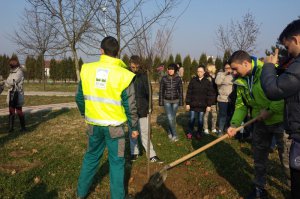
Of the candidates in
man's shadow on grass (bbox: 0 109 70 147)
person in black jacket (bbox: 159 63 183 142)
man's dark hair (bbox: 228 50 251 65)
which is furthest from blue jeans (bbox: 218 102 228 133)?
man's shadow on grass (bbox: 0 109 70 147)

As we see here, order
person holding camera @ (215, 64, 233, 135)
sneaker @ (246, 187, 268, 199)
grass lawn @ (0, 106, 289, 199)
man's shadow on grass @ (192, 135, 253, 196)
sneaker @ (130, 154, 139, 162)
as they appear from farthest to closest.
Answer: person holding camera @ (215, 64, 233, 135) → sneaker @ (130, 154, 139, 162) → man's shadow on grass @ (192, 135, 253, 196) → grass lawn @ (0, 106, 289, 199) → sneaker @ (246, 187, 268, 199)

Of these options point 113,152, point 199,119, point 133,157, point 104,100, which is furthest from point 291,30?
point 199,119

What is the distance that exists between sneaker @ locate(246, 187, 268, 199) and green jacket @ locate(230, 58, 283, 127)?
3.07 feet

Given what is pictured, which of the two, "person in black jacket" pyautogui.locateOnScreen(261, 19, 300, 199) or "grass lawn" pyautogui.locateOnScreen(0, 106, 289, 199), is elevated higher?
"person in black jacket" pyautogui.locateOnScreen(261, 19, 300, 199)

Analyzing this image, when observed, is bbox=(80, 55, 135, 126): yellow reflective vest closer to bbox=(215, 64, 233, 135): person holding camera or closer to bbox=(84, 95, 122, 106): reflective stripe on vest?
bbox=(84, 95, 122, 106): reflective stripe on vest

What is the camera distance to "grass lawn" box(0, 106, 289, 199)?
4.59 meters

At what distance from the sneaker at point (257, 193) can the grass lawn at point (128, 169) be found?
0.19 metres

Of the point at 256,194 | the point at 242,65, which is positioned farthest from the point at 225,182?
the point at 242,65

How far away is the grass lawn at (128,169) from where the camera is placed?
4590mm

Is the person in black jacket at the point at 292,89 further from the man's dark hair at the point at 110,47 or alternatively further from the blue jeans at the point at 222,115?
the blue jeans at the point at 222,115

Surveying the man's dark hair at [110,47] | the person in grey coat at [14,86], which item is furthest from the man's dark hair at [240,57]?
the person in grey coat at [14,86]

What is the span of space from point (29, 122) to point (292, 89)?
359 inches

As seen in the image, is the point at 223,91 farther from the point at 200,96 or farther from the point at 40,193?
the point at 40,193

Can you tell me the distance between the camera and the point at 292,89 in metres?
2.53
